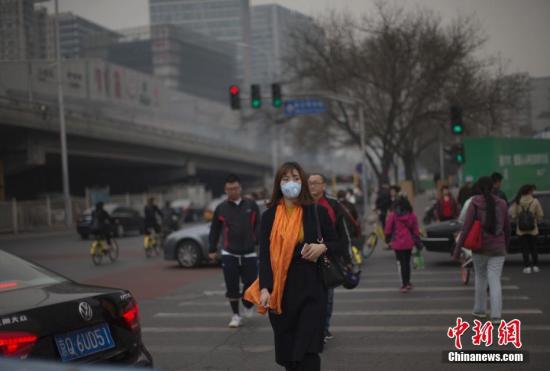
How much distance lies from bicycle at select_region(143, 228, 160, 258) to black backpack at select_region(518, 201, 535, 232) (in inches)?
451

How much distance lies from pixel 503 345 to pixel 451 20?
101 ft

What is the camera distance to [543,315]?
27.5ft

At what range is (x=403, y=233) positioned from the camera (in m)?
10.8

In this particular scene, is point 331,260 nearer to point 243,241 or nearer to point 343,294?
point 243,241

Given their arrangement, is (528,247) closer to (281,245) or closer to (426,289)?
(426,289)

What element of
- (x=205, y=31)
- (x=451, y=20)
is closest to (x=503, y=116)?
(x=451, y=20)

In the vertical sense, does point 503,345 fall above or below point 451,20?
below

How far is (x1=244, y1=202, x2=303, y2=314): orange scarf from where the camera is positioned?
15.7 ft

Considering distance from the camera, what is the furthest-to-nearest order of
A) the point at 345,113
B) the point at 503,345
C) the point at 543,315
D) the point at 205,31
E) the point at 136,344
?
the point at 205,31 → the point at 345,113 → the point at 543,315 → the point at 503,345 → the point at 136,344

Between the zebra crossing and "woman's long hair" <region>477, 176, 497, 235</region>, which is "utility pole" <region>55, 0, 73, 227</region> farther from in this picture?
"woman's long hair" <region>477, 176, 497, 235</region>

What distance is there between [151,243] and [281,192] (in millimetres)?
15937

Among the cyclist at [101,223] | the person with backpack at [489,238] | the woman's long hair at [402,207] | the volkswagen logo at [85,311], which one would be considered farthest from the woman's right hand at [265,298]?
the cyclist at [101,223]

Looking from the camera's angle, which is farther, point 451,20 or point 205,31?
point 205,31

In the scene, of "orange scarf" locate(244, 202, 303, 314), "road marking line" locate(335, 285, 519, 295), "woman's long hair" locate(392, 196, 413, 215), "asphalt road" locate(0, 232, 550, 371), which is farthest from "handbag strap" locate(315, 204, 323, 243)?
"road marking line" locate(335, 285, 519, 295)
